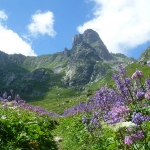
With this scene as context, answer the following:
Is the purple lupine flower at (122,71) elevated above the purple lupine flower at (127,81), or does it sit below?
above

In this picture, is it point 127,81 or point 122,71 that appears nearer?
point 127,81

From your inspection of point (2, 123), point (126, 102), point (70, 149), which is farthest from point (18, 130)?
point (126, 102)

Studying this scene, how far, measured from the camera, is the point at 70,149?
42.4 feet

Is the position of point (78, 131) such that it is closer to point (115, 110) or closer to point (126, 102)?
point (126, 102)

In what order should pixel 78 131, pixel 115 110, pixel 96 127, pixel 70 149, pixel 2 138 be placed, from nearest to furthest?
pixel 115 110
pixel 2 138
pixel 96 127
pixel 70 149
pixel 78 131

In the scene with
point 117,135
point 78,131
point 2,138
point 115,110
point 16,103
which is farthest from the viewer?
point 16,103

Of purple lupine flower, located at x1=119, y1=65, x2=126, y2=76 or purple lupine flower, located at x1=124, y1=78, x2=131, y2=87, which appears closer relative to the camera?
purple lupine flower, located at x1=124, y1=78, x2=131, y2=87

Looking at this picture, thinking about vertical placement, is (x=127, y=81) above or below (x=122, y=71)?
below

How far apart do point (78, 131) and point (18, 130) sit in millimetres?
4307

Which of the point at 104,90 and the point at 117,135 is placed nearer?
the point at 117,135

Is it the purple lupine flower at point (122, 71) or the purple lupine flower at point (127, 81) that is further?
the purple lupine flower at point (122, 71)

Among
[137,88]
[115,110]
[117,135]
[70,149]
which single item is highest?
[137,88]

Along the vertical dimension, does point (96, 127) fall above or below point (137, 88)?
below

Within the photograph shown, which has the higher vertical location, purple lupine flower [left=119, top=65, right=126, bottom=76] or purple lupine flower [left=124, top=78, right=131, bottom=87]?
purple lupine flower [left=119, top=65, right=126, bottom=76]
